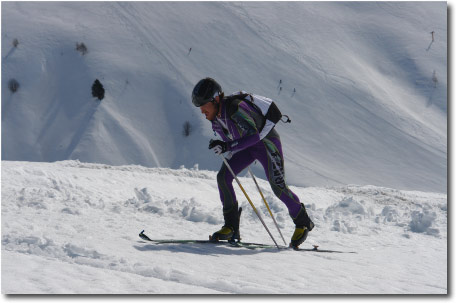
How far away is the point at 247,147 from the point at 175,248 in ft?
4.77

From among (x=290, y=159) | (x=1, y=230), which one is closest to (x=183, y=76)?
(x=290, y=159)

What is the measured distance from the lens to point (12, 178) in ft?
29.1

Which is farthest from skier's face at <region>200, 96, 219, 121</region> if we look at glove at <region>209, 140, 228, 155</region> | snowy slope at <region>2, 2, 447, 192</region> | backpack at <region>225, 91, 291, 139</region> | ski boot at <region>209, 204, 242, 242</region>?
snowy slope at <region>2, 2, 447, 192</region>

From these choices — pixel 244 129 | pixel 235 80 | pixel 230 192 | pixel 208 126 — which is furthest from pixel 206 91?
pixel 235 80

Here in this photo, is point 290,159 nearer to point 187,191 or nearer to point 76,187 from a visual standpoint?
point 187,191

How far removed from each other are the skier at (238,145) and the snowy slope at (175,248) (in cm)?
47

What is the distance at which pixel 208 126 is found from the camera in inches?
1341

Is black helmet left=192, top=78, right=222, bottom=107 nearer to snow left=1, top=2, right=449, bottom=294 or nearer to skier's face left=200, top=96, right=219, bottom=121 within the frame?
skier's face left=200, top=96, right=219, bottom=121

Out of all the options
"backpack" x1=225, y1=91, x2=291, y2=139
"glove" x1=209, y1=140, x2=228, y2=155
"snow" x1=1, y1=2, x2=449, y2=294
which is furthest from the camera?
"snow" x1=1, y1=2, x2=449, y2=294

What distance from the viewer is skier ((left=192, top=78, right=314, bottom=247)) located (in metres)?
5.45

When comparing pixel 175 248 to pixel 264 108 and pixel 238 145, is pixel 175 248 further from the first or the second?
pixel 264 108

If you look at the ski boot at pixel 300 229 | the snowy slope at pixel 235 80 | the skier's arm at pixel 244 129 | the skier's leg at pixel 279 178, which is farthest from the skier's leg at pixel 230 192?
the snowy slope at pixel 235 80

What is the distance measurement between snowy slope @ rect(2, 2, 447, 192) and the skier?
22.0 meters

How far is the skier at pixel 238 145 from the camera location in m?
5.45
